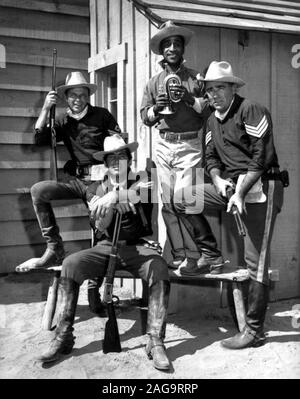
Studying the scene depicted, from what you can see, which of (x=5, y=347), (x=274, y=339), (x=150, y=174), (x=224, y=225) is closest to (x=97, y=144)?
(x=150, y=174)

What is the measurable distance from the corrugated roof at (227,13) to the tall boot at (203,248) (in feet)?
6.46

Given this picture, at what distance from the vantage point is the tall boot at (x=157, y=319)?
13.7 feet

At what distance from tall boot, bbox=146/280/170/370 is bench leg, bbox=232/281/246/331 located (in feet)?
2.56

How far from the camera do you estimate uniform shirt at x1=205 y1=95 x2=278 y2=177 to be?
4.32 meters

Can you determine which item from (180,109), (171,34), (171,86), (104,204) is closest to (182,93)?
(171,86)

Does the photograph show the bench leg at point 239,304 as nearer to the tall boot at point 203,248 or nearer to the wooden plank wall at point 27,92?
the tall boot at point 203,248

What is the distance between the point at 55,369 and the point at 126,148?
1976 mm

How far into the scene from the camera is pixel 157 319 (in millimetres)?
4281

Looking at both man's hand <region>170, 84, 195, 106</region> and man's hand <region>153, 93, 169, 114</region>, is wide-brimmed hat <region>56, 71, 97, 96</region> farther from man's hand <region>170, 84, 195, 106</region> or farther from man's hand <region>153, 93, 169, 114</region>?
man's hand <region>170, 84, 195, 106</region>

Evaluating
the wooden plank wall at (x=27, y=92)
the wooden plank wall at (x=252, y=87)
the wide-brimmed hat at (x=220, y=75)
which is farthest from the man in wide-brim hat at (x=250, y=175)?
the wooden plank wall at (x=27, y=92)

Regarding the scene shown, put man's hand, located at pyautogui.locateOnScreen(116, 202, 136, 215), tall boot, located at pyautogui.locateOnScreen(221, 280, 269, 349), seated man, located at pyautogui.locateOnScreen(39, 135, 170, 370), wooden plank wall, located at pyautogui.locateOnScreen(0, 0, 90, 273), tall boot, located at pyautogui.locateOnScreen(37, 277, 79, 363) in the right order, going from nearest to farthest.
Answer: tall boot, located at pyautogui.locateOnScreen(37, 277, 79, 363) → seated man, located at pyautogui.locateOnScreen(39, 135, 170, 370) → tall boot, located at pyautogui.locateOnScreen(221, 280, 269, 349) → man's hand, located at pyautogui.locateOnScreen(116, 202, 136, 215) → wooden plank wall, located at pyautogui.locateOnScreen(0, 0, 90, 273)

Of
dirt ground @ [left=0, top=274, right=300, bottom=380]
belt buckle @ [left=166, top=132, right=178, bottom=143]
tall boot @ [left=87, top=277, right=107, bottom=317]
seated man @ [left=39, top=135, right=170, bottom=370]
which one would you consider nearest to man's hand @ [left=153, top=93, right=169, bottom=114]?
belt buckle @ [left=166, top=132, right=178, bottom=143]

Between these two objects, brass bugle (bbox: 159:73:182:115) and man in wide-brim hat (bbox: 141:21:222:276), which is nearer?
brass bugle (bbox: 159:73:182:115)

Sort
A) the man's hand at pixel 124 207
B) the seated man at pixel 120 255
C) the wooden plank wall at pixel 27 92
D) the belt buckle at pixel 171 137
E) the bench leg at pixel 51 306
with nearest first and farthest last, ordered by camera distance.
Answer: the seated man at pixel 120 255 < the man's hand at pixel 124 207 < the belt buckle at pixel 171 137 < the bench leg at pixel 51 306 < the wooden plank wall at pixel 27 92
